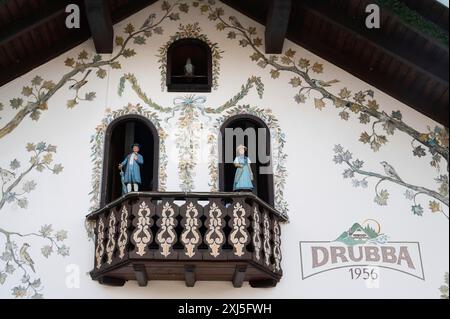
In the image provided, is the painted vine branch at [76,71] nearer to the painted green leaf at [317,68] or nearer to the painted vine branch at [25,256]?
the painted vine branch at [25,256]

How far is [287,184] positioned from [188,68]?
2.61 metres

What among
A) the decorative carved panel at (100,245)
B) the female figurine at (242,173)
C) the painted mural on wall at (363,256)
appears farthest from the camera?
the female figurine at (242,173)

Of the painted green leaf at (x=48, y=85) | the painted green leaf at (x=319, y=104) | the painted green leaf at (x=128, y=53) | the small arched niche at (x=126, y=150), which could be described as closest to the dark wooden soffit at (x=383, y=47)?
the painted green leaf at (x=319, y=104)

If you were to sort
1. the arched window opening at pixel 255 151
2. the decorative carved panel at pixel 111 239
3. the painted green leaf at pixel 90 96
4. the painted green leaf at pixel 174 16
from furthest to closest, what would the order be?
the painted green leaf at pixel 174 16 < the painted green leaf at pixel 90 96 < the arched window opening at pixel 255 151 < the decorative carved panel at pixel 111 239

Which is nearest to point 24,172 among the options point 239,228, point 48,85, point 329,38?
point 48,85

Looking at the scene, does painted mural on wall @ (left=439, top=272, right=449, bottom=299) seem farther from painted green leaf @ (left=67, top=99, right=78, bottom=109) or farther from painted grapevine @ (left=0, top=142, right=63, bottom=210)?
painted green leaf @ (left=67, top=99, right=78, bottom=109)

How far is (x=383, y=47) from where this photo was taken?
12.2 m

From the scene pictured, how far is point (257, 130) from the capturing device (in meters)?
12.5

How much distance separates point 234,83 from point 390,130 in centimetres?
258

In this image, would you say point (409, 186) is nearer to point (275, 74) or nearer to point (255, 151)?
point (255, 151)

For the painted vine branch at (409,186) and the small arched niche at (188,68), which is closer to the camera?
the painted vine branch at (409,186)

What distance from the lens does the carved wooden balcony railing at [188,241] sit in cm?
1055
